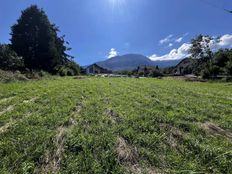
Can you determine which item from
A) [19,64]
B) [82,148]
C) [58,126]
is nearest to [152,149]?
[82,148]

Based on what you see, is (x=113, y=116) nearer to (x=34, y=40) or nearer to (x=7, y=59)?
(x=7, y=59)

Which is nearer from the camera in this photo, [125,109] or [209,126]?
[209,126]

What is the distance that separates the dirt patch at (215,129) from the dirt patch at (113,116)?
1.78 m

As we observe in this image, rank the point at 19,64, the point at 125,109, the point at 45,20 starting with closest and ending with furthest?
the point at 125,109
the point at 19,64
the point at 45,20

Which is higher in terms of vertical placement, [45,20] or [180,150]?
[45,20]

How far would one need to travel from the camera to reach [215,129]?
4273 millimetres

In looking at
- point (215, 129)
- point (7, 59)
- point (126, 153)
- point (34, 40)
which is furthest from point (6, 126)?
point (34, 40)

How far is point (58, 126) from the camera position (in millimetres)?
4250

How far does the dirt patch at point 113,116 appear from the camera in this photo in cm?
476

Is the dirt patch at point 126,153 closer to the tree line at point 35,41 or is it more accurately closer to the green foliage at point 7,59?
the green foliage at point 7,59

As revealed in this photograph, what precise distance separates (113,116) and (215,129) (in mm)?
2217

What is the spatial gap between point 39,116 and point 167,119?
2.88 meters

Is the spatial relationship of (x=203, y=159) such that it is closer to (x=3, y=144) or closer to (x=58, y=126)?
(x=58, y=126)

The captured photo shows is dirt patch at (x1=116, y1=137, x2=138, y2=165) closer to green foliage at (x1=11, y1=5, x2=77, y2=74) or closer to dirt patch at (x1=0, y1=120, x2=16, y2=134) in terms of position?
dirt patch at (x1=0, y1=120, x2=16, y2=134)
